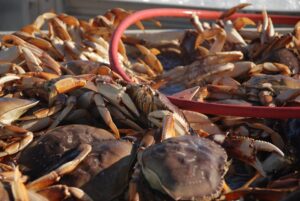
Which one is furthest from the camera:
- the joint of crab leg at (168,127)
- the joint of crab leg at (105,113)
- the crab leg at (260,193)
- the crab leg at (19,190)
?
the joint of crab leg at (105,113)

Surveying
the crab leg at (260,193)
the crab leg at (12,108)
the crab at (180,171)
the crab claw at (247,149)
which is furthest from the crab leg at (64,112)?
the crab leg at (260,193)

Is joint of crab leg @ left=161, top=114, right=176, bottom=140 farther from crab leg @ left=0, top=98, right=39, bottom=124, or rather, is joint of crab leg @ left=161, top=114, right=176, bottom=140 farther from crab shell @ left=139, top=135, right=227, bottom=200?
crab leg @ left=0, top=98, right=39, bottom=124

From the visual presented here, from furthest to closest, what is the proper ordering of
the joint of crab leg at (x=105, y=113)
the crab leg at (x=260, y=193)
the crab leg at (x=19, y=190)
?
the joint of crab leg at (x=105, y=113), the crab leg at (x=260, y=193), the crab leg at (x=19, y=190)

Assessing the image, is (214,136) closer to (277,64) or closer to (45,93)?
(45,93)

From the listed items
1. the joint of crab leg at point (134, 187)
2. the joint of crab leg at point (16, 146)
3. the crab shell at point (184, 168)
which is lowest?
the joint of crab leg at point (16, 146)

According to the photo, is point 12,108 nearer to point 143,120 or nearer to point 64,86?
point 64,86

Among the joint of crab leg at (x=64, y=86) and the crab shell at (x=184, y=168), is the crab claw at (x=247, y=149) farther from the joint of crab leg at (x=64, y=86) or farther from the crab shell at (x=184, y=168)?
the joint of crab leg at (x=64, y=86)

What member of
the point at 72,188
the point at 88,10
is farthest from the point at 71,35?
the point at 72,188
